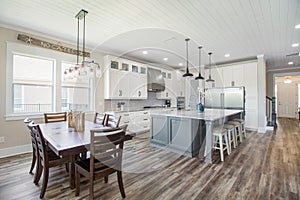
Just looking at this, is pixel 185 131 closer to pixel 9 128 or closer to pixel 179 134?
pixel 179 134

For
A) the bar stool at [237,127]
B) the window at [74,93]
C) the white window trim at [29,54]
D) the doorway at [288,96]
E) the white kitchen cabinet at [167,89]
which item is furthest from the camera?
the doorway at [288,96]

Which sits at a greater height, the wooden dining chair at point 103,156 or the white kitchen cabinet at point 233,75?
the white kitchen cabinet at point 233,75

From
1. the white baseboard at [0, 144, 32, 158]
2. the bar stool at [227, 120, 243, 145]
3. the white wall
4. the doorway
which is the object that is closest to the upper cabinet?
the white wall

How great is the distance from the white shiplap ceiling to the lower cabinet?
201 centimetres

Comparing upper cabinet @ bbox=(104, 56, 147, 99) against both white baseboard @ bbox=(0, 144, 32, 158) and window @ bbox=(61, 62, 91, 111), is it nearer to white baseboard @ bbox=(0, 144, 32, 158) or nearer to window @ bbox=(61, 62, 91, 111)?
window @ bbox=(61, 62, 91, 111)

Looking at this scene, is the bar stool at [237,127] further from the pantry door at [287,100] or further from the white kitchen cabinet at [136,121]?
the pantry door at [287,100]

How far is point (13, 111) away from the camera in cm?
333

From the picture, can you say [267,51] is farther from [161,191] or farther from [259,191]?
[161,191]

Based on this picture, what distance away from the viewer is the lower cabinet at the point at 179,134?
3252 mm

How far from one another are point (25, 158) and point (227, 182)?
3799mm

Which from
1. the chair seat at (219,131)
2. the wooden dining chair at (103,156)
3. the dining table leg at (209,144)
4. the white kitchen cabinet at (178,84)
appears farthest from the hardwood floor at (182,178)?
the white kitchen cabinet at (178,84)

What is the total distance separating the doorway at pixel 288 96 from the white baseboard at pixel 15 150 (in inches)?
493

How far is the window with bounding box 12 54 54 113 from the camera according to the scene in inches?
135

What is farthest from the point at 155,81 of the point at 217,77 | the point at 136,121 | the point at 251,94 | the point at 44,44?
the point at 44,44
